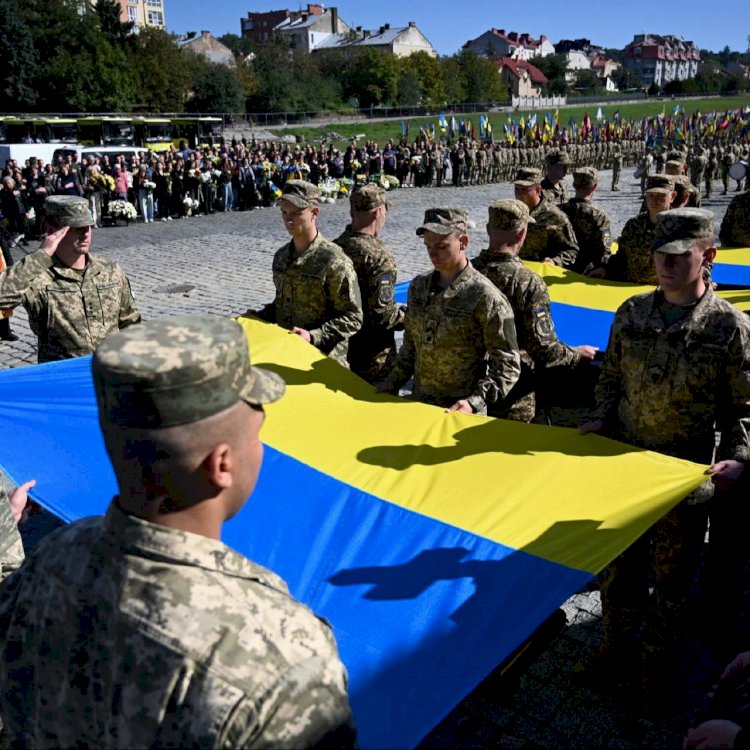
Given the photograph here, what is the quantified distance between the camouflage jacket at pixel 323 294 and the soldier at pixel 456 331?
2.43 feet

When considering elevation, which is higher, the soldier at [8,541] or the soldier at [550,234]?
the soldier at [550,234]

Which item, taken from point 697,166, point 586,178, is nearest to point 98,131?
point 697,166

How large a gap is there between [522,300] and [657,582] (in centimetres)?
Answer: 181

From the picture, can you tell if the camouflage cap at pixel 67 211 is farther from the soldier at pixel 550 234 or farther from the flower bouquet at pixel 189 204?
the flower bouquet at pixel 189 204

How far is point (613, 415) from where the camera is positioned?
3.49 m

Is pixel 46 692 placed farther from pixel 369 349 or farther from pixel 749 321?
pixel 369 349

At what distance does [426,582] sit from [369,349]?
317cm

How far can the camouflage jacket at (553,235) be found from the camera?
22.5ft

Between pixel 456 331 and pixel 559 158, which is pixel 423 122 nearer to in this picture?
pixel 559 158

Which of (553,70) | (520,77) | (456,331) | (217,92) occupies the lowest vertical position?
(456,331)

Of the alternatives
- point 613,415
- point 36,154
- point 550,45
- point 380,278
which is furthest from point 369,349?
point 550,45

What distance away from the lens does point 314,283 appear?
484 cm

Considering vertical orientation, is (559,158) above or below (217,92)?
below

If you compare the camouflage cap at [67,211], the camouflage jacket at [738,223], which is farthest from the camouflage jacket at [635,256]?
the camouflage cap at [67,211]
